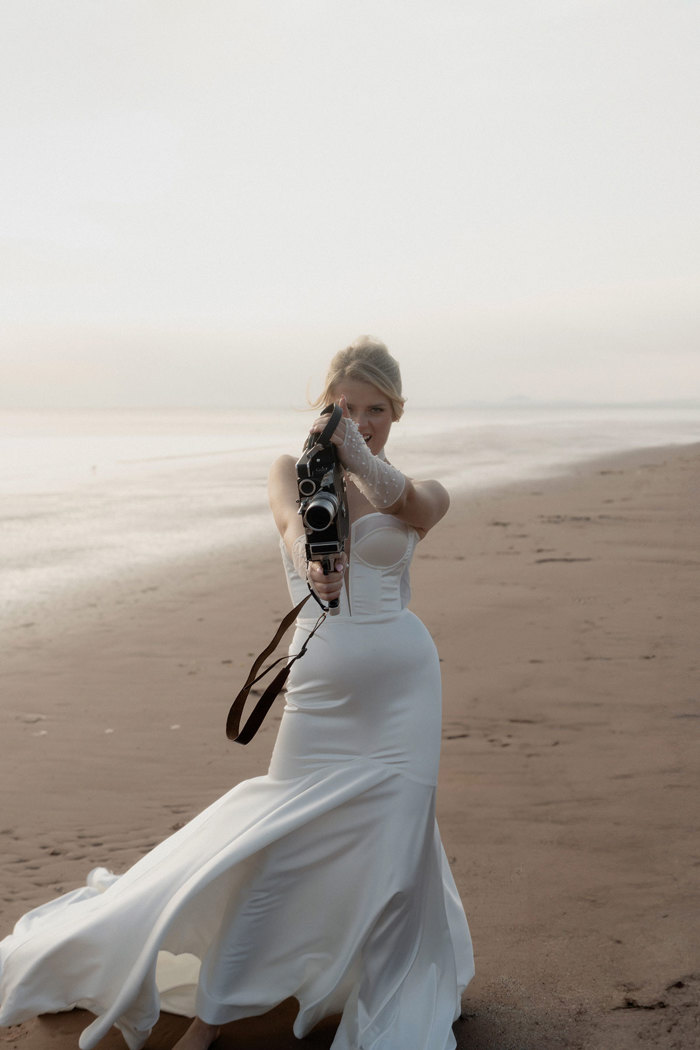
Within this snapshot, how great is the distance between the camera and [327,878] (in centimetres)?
346

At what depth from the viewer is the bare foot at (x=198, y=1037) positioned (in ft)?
11.6

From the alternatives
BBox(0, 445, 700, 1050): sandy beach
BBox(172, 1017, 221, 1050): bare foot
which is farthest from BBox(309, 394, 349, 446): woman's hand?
BBox(0, 445, 700, 1050): sandy beach

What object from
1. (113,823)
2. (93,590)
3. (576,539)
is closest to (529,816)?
(113,823)

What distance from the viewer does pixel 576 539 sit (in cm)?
1491

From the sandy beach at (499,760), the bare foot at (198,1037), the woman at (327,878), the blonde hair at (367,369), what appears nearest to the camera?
the woman at (327,878)

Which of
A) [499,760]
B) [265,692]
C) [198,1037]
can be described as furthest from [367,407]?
[499,760]

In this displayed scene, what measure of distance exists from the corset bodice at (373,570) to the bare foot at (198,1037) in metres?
1.47

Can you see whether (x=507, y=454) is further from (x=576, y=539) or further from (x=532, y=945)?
(x=532, y=945)

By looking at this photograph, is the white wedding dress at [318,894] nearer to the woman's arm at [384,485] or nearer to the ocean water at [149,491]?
the woman's arm at [384,485]

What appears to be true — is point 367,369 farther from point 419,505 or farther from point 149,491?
point 149,491

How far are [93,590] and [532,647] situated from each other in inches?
226

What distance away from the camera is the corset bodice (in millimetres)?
3623

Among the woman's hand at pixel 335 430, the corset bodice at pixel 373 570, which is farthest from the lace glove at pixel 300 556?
the woman's hand at pixel 335 430

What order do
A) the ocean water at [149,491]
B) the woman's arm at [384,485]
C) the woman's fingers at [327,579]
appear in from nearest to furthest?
the woman's fingers at [327,579] → the woman's arm at [384,485] → the ocean water at [149,491]
